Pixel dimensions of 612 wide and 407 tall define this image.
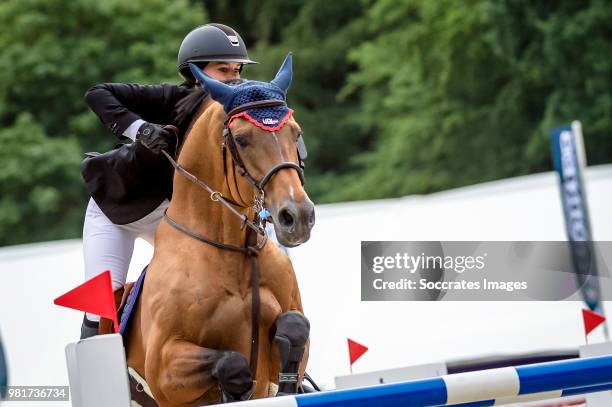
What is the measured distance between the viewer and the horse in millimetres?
4434

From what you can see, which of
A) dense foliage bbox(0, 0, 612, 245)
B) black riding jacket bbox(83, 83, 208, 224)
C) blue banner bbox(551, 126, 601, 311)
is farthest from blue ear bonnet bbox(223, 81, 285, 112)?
dense foliage bbox(0, 0, 612, 245)

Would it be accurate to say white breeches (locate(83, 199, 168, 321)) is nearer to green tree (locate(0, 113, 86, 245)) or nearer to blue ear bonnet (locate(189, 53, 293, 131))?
blue ear bonnet (locate(189, 53, 293, 131))

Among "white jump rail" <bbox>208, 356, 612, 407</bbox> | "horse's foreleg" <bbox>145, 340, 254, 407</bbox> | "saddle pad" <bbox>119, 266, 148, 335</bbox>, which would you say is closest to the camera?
"white jump rail" <bbox>208, 356, 612, 407</bbox>

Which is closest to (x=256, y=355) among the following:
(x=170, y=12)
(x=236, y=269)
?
(x=236, y=269)

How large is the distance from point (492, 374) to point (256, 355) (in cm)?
109

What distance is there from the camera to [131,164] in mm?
5137

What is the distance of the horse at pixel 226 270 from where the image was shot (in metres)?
4.43

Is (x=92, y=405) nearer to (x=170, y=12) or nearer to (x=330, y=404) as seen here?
(x=330, y=404)

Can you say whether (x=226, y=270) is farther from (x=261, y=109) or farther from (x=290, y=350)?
(x=261, y=109)

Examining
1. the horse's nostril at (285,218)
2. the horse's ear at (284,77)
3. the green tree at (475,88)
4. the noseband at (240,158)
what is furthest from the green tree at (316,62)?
the horse's nostril at (285,218)

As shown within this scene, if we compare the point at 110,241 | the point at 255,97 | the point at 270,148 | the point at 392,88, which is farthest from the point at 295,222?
the point at 392,88

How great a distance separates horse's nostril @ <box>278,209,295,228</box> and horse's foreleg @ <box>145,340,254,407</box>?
0.69 m

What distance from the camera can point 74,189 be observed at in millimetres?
21672

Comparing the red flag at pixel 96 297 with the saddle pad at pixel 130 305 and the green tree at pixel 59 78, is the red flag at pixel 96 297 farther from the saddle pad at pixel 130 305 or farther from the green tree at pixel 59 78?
the green tree at pixel 59 78
